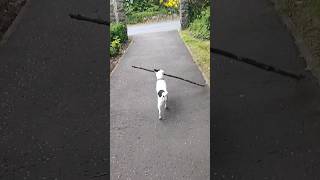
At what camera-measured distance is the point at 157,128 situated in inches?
250

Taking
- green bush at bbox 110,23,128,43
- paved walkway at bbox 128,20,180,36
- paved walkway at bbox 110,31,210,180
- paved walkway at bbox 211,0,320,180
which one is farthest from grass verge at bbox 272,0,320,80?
paved walkway at bbox 128,20,180,36

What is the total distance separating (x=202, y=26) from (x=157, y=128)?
1031 cm

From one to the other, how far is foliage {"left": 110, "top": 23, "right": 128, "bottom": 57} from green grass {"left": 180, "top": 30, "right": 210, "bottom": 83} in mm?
2873

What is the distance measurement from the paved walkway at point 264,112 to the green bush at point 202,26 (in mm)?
4701

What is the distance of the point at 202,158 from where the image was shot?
5137 millimetres

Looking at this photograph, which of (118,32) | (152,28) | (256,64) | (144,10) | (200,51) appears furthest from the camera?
(144,10)

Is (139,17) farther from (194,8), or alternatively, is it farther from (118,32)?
(118,32)
